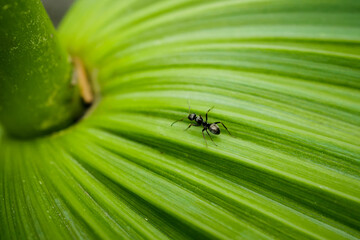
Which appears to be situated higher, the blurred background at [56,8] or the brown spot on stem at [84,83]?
the blurred background at [56,8]

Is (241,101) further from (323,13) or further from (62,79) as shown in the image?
(62,79)

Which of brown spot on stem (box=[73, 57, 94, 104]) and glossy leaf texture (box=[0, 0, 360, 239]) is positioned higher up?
brown spot on stem (box=[73, 57, 94, 104])

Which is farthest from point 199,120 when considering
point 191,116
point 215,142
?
point 215,142

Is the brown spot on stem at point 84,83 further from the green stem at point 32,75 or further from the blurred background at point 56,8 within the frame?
the blurred background at point 56,8

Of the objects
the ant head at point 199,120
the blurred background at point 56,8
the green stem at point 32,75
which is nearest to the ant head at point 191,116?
the ant head at point 199,120

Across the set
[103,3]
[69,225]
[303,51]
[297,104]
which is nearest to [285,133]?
[297,104]

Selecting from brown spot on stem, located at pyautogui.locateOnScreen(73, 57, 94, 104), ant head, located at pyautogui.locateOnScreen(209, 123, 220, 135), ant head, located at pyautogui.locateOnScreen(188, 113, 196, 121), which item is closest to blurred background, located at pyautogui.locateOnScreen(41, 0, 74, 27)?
brown spot on stem, located at pyautogui.locateOnScreen(73, 57, 94, 104)

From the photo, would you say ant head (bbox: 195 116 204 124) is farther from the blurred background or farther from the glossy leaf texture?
the blurred background
